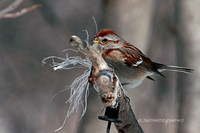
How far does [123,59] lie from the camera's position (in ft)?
11.9

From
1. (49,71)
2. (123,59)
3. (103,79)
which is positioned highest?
(49,71)

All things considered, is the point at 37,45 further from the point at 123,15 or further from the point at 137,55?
the point at 137,55

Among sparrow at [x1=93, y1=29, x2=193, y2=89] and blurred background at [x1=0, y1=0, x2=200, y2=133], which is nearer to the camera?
sparrow at [x1=93, y1=29, x2=193, y2=89]

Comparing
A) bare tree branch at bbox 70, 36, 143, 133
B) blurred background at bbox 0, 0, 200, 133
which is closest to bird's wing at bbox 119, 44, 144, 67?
bare tree branch at bbox 70, 36, 143, 133

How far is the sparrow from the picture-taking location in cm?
354

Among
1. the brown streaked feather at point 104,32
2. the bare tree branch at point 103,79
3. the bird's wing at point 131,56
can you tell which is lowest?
the bare tree branch at point 103,79

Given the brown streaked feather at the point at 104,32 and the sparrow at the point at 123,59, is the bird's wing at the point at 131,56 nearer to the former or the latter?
the sparrow at the point at 123,59

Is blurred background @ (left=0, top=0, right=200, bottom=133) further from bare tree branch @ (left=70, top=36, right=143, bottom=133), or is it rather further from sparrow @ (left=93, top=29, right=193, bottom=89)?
bare tree branch @ (left=70, top=36, right=143, bottom=133)

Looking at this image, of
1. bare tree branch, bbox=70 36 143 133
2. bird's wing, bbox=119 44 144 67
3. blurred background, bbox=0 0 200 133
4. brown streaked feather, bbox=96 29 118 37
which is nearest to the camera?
bare tree branch, bbox=70 36 143 133

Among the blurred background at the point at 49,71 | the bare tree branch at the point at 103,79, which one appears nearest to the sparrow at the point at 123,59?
the bare tree branch at the point at 103,79

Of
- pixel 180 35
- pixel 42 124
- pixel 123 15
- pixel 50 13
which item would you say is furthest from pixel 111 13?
pixel 42 124

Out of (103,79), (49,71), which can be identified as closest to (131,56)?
(103,79)

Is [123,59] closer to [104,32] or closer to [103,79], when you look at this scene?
[104,32]

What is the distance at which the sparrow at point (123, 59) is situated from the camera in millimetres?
3535
